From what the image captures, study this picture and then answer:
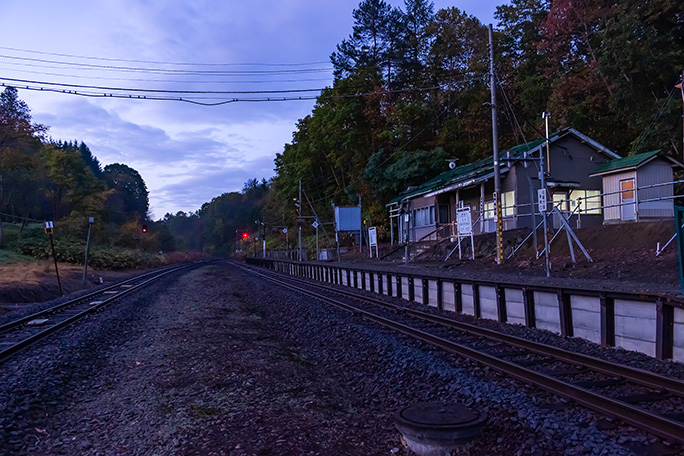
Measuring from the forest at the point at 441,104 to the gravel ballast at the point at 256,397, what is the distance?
53.9 ft

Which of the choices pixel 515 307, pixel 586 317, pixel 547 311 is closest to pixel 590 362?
pixel 586 317

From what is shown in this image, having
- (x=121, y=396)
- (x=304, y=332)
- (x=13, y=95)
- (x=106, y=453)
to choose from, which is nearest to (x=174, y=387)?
(x=121, y=396)

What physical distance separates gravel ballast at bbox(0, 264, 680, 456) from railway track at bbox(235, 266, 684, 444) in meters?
0.17

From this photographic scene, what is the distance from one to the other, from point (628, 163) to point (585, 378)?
21.3m

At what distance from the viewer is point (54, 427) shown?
20.1 feet

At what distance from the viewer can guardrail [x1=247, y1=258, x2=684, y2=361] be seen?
762 cm

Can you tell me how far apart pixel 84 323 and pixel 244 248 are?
109342 mm

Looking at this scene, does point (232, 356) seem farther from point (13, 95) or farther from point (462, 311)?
point (13, 95)

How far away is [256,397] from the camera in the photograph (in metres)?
6.74

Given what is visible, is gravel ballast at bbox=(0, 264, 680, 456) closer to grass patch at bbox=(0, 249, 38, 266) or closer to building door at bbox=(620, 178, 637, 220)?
building door at bbox=(620, 178, 637, 220)

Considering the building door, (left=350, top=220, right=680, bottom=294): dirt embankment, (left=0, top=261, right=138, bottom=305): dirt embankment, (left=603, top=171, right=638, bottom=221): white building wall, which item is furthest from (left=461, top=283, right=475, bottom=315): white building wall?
(left=0, top=261, right=138, bottom=305): dirt embankment

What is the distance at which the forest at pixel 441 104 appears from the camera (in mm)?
27641

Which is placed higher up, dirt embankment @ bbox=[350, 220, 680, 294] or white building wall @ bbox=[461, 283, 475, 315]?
dirt embankment @ bbox=[350, 220, 680, 294]

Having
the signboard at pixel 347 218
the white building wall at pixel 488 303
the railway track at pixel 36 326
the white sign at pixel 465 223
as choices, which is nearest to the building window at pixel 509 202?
the white sign at pixel 465 223
